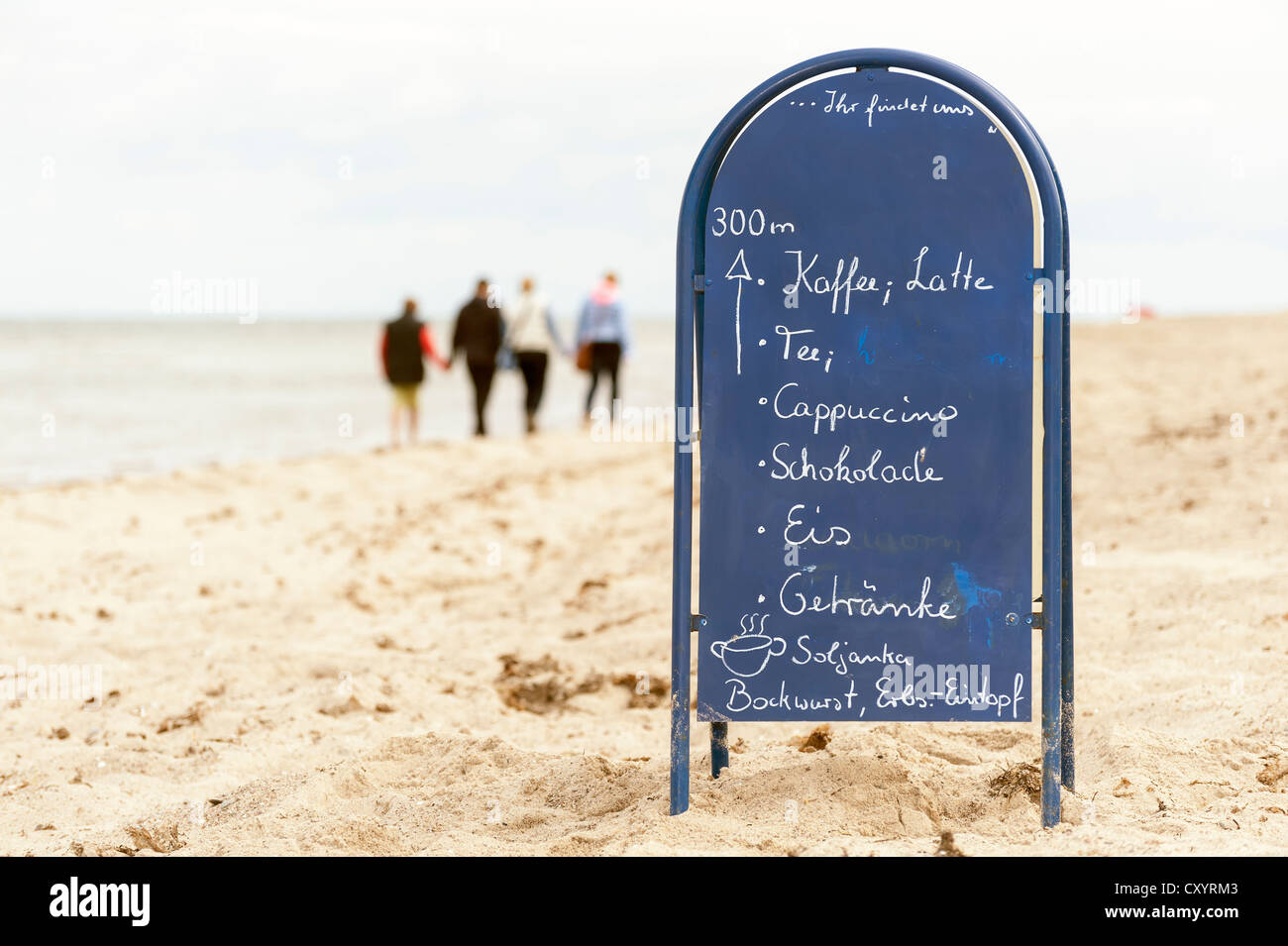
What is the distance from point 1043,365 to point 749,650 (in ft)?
3.52

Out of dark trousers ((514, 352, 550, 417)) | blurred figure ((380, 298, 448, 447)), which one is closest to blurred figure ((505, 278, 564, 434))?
dark trousers ((514, 352, 550, 417))

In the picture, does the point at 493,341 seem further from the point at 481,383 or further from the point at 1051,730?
the point at 1051,730

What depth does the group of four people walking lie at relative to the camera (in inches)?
479

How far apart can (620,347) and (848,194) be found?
377 inches

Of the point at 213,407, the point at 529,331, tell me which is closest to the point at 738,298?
the point at 529,331

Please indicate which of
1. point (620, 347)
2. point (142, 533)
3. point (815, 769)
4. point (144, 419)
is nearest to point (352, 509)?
point (142, 533)

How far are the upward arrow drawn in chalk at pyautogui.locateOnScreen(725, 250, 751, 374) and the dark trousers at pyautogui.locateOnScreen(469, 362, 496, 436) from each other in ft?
30.7

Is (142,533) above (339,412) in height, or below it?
below

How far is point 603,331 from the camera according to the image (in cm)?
1254

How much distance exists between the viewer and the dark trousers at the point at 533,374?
40.3 ft

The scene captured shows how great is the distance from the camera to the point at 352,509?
29.4ft
